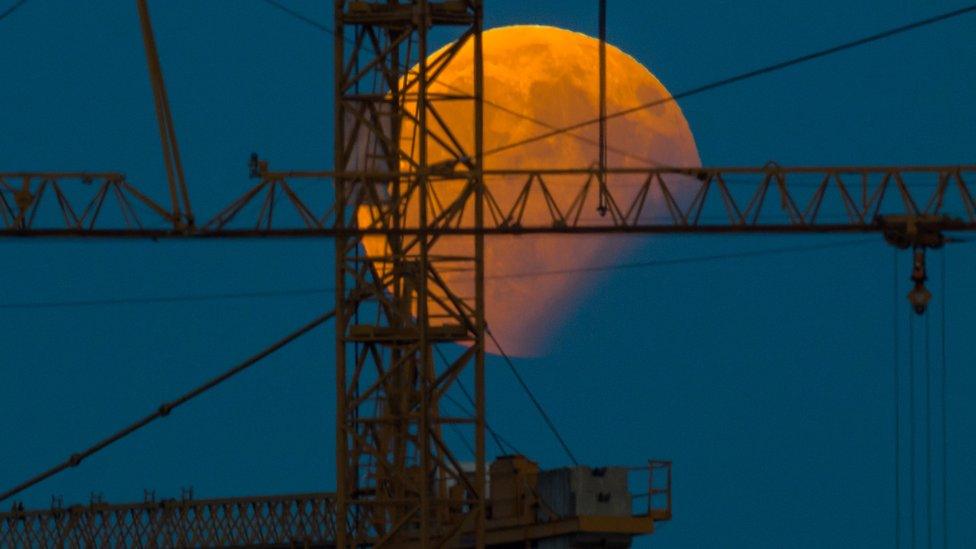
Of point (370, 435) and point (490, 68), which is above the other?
point (490, 68)

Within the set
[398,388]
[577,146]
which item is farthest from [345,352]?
[577,146]

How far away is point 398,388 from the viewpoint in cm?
12506

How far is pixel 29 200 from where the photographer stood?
388 feet

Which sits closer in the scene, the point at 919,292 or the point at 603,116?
the point at 919,292

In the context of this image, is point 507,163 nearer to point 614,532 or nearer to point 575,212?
point 575,212

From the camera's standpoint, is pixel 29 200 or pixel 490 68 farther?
pixel 490 68

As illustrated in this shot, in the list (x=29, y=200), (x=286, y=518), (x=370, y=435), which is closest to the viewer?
(x=29, y=200)

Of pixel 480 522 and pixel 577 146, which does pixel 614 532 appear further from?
pixel 577 146

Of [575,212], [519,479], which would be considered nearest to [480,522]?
[519,479]

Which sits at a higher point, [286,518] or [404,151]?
[404,151]

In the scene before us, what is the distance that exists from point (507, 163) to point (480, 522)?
1219 centimetres

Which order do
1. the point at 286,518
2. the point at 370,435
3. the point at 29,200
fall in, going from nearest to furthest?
the point at 29,200
the point at 370,435
the point at 286,518

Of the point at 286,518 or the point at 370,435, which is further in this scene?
the point at 286,518

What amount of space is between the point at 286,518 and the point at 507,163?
55.0ft
